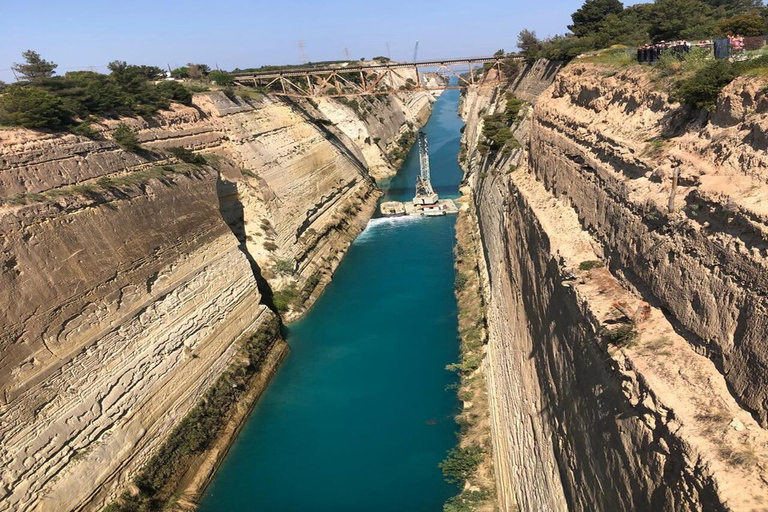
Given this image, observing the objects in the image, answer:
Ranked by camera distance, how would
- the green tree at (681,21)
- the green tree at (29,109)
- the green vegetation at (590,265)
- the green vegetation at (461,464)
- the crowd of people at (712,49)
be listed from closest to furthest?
1. the green vegetation at (590,265)
2. the crowd of people at (712,49)
3. the green vegetation at (461,464)
4. the green tree at (29,109)
5. the green tree at (681,21)

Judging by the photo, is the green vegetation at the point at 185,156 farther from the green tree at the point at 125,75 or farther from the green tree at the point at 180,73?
the green tree at the point at 180,73

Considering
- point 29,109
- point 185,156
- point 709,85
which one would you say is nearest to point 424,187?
point 185,156

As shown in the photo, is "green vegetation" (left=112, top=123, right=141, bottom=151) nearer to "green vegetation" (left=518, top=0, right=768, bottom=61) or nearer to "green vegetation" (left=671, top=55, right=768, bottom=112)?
"green vegetation" (left=671, top=55, right=768, bottom=112)

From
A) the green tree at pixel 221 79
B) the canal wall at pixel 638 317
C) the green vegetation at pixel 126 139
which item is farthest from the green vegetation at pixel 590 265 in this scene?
the green tree at pixel 221 79

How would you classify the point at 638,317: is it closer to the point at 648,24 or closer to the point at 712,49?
the point at 712,49

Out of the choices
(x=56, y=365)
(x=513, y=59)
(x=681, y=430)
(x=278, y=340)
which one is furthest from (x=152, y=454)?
(x=513, y=59)

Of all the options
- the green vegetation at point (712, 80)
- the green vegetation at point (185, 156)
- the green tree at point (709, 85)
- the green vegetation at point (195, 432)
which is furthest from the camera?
the green vegetation at point (185, 156)

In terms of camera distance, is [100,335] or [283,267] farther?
[283,267]

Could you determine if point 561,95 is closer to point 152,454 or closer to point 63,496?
point 152,454
